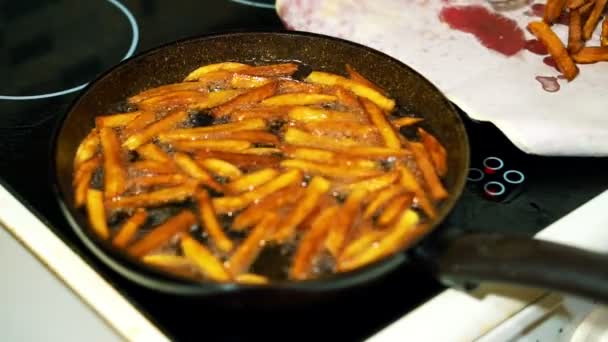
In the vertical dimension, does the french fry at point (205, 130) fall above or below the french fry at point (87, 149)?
above

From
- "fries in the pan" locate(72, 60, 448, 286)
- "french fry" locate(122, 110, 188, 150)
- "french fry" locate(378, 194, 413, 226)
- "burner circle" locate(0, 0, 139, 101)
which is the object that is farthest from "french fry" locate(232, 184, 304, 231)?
"burner circle" locate(0, 0, 139, 101)

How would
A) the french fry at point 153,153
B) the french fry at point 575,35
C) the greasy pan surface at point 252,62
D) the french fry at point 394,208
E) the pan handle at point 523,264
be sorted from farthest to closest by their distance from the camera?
the french fry at point 575,35
the french fry at point 153,153
the french fry at point 394,208
the greasy pan surface at point 252,62
the pan handle at point 523,264

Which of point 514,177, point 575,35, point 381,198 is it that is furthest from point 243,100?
point 575,35

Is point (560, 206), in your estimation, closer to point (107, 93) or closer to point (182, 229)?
point (182, 229)

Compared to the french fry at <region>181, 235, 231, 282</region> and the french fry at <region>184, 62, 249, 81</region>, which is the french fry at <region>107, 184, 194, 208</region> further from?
the french fry at <region>184, 62, 249, 81</region>

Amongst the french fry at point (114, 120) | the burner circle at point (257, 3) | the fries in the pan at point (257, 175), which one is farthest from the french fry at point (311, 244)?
the burner circle at point (257, 3)

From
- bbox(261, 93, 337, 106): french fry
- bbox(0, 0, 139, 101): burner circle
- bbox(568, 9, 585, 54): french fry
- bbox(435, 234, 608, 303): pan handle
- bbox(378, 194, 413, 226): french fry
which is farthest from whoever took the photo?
bbox(568, 9, 585, 54): french fry

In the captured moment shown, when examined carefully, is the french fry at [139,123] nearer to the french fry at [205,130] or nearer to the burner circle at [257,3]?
the french fry at [205,130]
